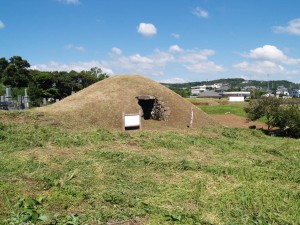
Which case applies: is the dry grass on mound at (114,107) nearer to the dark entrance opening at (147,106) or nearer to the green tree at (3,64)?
the dark entrance opening at (147,106)

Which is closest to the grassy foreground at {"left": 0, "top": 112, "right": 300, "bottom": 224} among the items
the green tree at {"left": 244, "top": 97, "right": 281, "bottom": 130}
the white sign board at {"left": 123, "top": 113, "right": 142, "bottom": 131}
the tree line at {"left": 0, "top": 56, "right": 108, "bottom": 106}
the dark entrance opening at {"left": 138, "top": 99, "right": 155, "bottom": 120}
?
the white sign board at {"left": 123, "top": 113, "right": 142, "bottom": 131}

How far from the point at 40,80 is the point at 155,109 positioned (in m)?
48.2

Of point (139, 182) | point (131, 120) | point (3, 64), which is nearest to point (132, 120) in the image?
point (131, 120)

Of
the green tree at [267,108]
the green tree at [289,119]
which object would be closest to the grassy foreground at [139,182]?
the green tree at [289,119]

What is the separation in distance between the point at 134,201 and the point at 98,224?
1.25 m

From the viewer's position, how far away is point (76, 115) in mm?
20062

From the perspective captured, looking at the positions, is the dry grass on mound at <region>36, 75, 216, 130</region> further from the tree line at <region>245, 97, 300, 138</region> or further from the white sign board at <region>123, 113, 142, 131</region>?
the tree line at <region>245, 97, 300, 138</region>

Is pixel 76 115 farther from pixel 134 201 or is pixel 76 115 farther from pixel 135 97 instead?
pixel 134 201

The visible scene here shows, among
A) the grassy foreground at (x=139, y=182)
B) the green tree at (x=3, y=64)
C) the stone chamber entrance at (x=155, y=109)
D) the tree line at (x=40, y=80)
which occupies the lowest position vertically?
the grassy foreground at (x=139, y=182)

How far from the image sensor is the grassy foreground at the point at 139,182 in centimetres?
615

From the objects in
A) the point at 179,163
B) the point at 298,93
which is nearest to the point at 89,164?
the point at 179,163

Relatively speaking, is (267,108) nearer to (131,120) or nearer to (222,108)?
(131,120)

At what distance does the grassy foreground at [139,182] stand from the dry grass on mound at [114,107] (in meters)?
5.80

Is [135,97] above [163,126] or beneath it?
above
